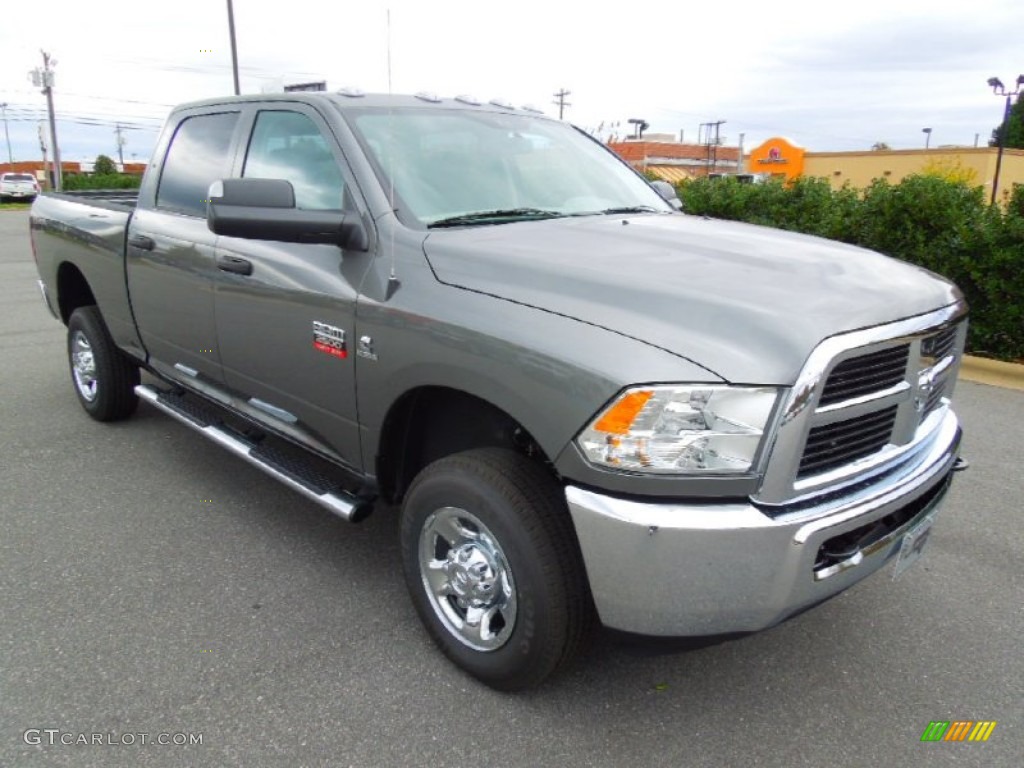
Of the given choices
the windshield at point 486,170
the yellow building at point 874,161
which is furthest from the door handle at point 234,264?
the yellow building at point 874,161

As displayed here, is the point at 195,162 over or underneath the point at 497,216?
over

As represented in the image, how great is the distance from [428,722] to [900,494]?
1.58 m

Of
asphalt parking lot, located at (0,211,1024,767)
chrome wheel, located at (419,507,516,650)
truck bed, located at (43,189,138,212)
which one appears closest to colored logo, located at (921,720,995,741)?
asphalt parking lot, located at (0,211,1024,767)

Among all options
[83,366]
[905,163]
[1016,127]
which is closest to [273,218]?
[83,366]

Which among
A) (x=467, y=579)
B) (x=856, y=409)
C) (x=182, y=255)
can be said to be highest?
(x=182, y=255)

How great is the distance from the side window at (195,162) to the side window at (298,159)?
0.27m

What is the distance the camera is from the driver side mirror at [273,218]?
2.75 metres

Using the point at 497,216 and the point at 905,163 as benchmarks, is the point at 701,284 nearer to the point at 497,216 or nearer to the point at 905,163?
the point at 497,216

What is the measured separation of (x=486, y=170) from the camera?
10.9ft

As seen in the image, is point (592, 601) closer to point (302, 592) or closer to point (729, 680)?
point (729, 680)

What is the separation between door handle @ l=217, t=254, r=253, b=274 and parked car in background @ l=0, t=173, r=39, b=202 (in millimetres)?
42337

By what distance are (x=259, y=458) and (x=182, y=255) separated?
1120 mm

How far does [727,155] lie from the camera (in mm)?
73938

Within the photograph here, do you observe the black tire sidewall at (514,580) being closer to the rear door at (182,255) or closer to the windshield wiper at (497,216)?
the windshield wiper at (497,216)
